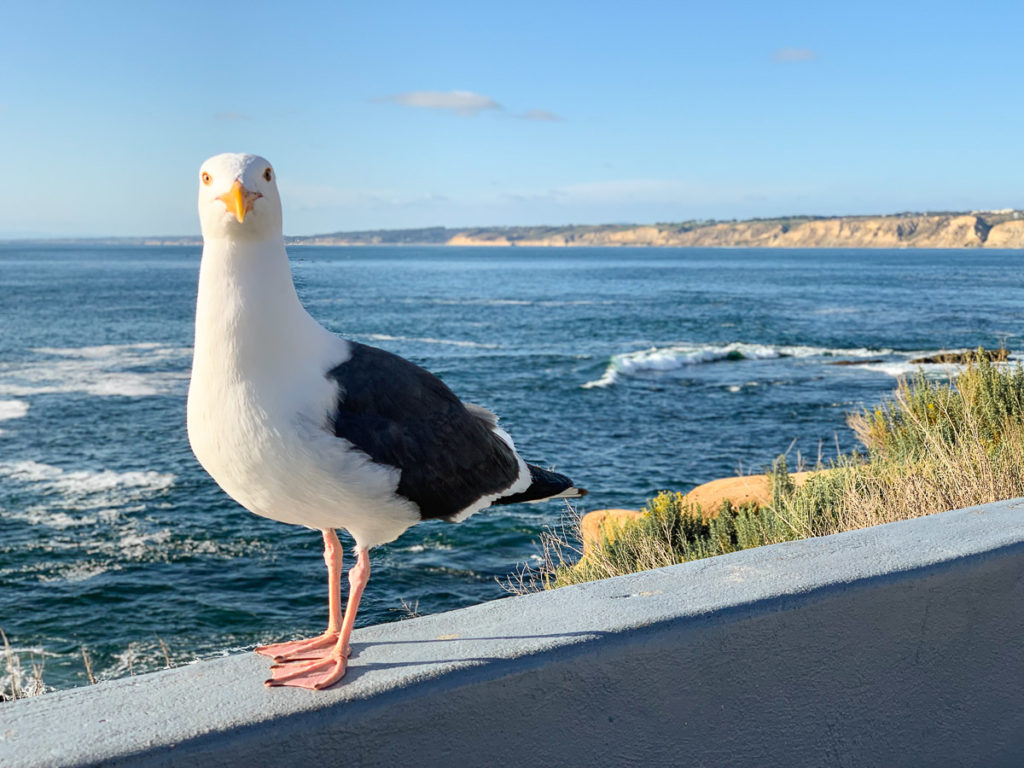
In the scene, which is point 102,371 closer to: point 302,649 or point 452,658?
point 302,649

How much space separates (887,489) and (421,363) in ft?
94.6

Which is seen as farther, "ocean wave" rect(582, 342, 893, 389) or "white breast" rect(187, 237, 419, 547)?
"ocean wave" rect(582, 342, 893, 389)

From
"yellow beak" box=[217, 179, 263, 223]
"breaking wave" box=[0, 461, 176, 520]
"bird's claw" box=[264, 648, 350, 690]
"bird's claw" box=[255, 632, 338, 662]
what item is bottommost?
"breaking wave" box=[0, 461, 176, 520]

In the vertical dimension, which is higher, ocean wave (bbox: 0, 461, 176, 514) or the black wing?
the black wing

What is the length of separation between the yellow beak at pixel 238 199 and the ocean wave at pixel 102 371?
1033 inches

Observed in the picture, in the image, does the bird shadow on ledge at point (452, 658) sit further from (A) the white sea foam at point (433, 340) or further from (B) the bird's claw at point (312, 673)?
(A) the white sea foam at point (433, 340)

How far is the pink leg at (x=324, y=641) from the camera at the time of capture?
2246 millimetres

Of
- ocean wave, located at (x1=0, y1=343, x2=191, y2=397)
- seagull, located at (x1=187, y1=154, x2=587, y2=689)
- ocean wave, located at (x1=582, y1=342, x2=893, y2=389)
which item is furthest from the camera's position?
ocean wave, located at (x1=582, y1=342, x2=893, y2=389)

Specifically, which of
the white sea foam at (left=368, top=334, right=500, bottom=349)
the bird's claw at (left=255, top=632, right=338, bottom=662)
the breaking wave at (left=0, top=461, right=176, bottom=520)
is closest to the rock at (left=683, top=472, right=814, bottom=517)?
the bird's claw at (left=255, top=632, right=338, bottom=662)

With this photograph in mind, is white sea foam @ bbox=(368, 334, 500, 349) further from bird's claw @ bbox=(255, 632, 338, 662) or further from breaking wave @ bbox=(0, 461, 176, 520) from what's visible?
bird's claw @ bbox=(255, 632, 338, 662)

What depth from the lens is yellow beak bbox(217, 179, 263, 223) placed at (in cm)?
208

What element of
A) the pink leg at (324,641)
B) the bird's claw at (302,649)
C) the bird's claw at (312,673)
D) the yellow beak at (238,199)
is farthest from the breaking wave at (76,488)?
the yellow beak at (238,199)

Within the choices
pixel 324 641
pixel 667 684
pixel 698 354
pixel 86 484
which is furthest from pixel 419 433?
pixel 698 354

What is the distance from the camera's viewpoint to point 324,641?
244 centimetres
